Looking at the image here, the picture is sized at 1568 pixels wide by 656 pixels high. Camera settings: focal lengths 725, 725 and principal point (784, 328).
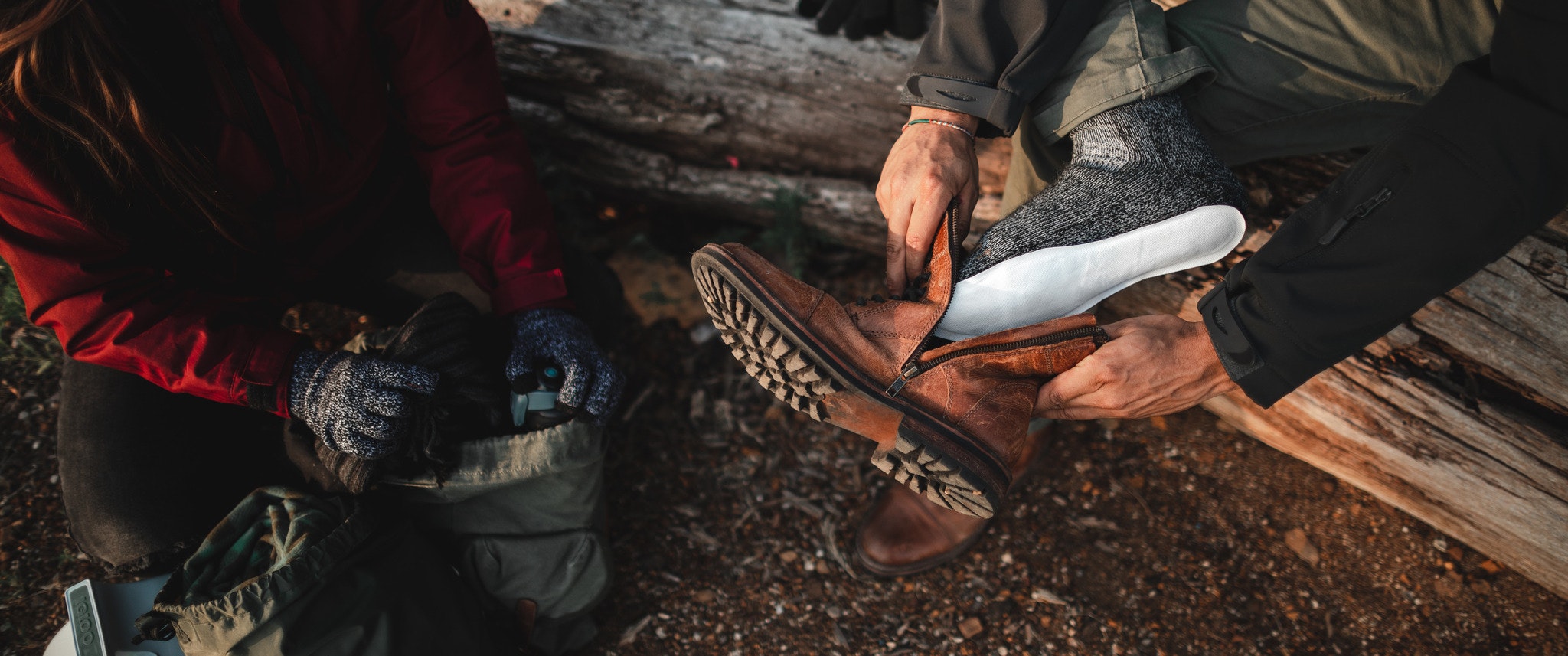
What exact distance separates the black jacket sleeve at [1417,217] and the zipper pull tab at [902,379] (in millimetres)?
693

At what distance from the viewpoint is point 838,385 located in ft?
5.76

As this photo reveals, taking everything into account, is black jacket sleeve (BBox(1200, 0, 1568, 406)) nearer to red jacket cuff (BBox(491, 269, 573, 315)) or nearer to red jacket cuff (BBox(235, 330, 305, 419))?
red jacket cuff (BBox(491, 269, 573, 315))

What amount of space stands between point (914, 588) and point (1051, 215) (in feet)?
4.49

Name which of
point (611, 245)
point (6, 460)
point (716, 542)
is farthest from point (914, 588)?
point (6, 460)

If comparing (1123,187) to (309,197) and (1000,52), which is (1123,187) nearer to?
(1000,52)

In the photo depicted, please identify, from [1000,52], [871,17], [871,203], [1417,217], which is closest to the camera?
[1417,217]

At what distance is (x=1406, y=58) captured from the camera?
1810 millimetres

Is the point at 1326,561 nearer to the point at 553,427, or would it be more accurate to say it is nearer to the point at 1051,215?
the point at 1051,215

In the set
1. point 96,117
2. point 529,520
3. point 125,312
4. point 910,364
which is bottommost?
point 529,520

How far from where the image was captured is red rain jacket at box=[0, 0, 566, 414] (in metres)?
1.71

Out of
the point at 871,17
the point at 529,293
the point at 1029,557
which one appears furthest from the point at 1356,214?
the point at 529,293

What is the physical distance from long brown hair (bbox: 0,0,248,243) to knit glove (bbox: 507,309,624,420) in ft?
2.61

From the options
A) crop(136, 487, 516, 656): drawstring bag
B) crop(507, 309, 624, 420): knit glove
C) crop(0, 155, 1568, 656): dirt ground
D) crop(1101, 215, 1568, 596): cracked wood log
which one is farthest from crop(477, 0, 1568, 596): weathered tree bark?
crop(136, 487, 516, 656): drawstring bag

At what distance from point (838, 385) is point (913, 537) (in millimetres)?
998
